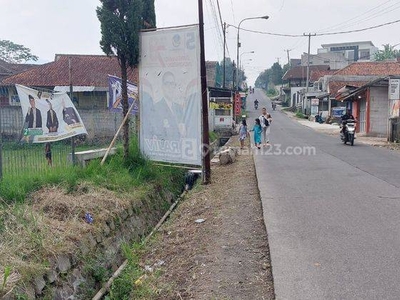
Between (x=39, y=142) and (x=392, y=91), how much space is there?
18412 millimetres

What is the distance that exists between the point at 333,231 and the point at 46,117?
19.4 ft

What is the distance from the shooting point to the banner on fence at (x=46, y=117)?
24.6 ft

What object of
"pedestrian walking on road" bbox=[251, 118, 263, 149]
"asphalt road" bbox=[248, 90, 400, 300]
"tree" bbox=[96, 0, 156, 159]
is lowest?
"asphalt road" bbox=[248, 90, 400, 300]

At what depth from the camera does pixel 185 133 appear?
9.62 meters

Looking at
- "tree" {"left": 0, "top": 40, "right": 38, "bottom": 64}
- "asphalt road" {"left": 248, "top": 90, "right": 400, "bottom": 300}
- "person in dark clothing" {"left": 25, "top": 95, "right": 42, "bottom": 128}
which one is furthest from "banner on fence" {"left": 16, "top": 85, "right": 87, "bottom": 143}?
"tree" {"left": 0, "top": 40, "right": 38, "bottom": 64}

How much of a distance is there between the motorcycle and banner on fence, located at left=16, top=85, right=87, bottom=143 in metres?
13.2

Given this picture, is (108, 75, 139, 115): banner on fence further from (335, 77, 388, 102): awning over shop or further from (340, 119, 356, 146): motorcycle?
(335, 77, 388, 102): awning over shop

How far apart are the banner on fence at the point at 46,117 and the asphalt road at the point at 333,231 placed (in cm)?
452

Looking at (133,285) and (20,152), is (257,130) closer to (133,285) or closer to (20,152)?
(20,152)

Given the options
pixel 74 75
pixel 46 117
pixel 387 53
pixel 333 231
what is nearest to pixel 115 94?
pixel 46 117

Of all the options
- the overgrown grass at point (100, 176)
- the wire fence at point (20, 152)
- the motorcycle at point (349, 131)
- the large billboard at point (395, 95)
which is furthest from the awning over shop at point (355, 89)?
the wire fence at point (20, 152)

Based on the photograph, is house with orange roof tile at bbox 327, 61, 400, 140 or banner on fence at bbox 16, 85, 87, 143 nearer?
banner on fence at bbox 16, 85, 87, 143

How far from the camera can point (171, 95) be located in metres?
9.68

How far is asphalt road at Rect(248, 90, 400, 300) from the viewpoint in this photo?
3.91m
